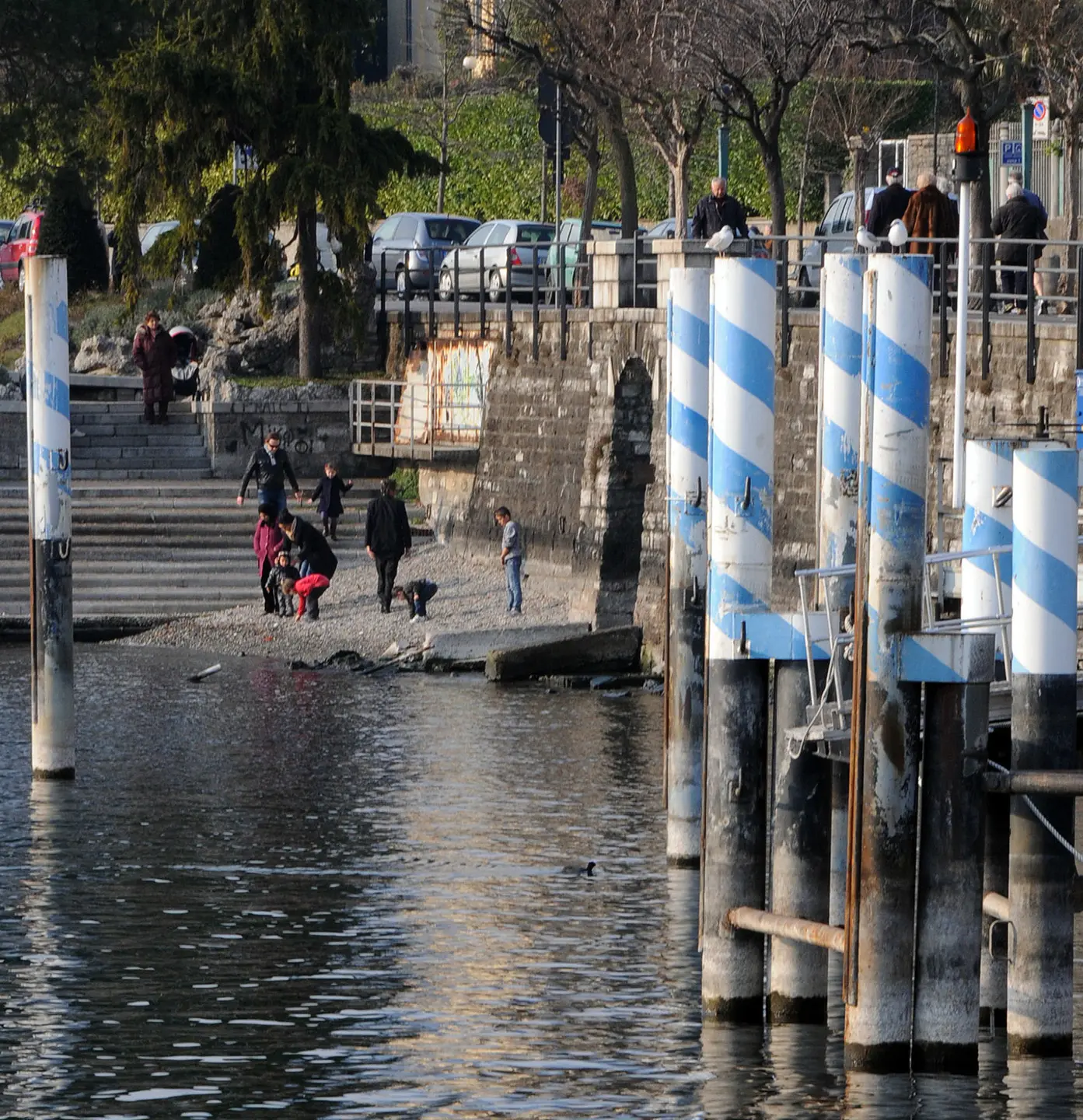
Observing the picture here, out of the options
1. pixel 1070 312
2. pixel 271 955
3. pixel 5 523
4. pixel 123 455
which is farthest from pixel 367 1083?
pixel 123 455

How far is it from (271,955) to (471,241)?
30.6 m

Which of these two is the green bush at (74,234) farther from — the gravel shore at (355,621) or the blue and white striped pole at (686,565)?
the blue and white striped pole at (686,565)

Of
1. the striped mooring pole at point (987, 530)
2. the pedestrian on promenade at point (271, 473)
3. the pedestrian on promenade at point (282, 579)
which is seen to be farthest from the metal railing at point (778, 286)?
the striped mooring pole at point (987, 530)

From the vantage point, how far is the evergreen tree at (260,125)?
34469 millimetres

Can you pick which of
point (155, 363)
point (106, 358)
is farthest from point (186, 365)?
point (155, 363)

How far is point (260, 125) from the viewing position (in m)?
34.7

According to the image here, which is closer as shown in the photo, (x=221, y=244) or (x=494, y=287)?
(x=221, y=244)

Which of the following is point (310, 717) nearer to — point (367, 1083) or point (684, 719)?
point (684, 719)

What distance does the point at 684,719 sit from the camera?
15.2 metres

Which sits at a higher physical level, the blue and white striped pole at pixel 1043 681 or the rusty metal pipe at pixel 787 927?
the blue and white striped pole at pixel 1043 681

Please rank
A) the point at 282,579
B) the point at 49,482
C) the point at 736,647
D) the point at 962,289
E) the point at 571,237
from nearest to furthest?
the point at 736,647 < the point at 49,482 < the point at 962,289 < the point at 282,579 < the point at 571,237

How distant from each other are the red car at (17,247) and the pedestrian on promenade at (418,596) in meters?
20.8

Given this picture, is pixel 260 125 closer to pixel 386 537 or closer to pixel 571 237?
pixel 571 237

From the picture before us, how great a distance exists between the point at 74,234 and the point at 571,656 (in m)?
22.6
